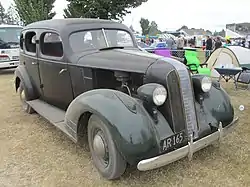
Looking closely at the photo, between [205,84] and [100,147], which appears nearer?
[100,147]

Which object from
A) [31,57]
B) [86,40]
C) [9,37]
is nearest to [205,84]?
[86,40]

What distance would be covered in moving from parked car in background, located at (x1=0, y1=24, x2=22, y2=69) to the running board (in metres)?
6.19

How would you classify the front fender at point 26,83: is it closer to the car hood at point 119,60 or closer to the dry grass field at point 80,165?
the dry grass field at point 80,165

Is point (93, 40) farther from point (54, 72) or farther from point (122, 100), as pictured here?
point (122, 100)

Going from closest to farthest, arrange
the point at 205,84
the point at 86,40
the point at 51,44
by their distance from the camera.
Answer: the point at 205,84 → the point at 86,40 → the point at 51,44

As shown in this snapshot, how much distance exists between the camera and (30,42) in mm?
5355

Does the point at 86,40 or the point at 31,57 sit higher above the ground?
the point at 86,40

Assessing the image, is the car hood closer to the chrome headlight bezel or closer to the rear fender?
the chrome headlight bezel

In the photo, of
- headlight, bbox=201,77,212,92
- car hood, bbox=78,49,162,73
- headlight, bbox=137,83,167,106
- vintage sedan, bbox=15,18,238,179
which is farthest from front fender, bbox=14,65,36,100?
headlight, bbox=201,77,212,92

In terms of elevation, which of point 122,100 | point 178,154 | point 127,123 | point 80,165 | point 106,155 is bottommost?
point 80,165

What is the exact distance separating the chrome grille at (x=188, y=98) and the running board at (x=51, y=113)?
1.48 m

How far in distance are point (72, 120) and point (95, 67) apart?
800mm

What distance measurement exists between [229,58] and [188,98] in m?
6.63

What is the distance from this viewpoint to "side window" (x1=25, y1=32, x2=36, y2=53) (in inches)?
201
